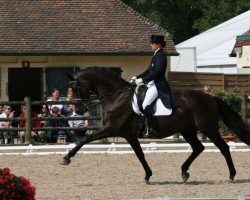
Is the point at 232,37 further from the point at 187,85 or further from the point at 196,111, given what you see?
the point at 196,111

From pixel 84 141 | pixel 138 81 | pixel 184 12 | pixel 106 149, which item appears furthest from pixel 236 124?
pixel 184 12

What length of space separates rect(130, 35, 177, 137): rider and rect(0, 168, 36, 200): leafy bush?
18.3 feet

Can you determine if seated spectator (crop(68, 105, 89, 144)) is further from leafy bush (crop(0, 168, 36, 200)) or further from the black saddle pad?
leafy bush (crop(0, 168, 36, 200))

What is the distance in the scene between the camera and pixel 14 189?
9000 millimetres

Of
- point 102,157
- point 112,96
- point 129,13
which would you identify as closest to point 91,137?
point 112,96

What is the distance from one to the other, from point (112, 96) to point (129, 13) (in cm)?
1807

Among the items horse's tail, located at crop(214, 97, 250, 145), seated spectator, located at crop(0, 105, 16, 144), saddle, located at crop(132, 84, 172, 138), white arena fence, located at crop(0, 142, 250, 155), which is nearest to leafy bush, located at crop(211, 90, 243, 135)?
white arena fence, located at crop(0, 142, 250, 155)

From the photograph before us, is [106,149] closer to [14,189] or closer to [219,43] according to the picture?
[14,189]

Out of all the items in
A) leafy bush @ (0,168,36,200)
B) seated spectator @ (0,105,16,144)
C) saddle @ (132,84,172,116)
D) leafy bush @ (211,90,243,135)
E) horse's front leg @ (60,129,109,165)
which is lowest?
seated spectator @ (0,105,16,144)

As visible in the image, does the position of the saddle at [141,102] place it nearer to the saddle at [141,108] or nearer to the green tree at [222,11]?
the saddle at [141,108]

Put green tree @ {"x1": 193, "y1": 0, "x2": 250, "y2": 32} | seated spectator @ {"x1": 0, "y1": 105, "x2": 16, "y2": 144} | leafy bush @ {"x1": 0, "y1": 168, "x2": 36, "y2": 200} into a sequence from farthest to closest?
1. green tree @ {"x1": 193, "y1": 0, "x2": 250, "y2": 32}
2. seated spectator @ {"x1": 0, "y1": 105, "x2": 16, "y2": 144}
3. leafy bush @ {"x1": 0, "y1": 168, "x2": 36, "y2": 200}

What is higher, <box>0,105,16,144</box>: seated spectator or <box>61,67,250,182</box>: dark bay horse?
<box>61,67,250,182</box>: dark bay horse

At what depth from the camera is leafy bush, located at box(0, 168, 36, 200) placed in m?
8.94

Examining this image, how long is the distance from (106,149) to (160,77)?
771cm
